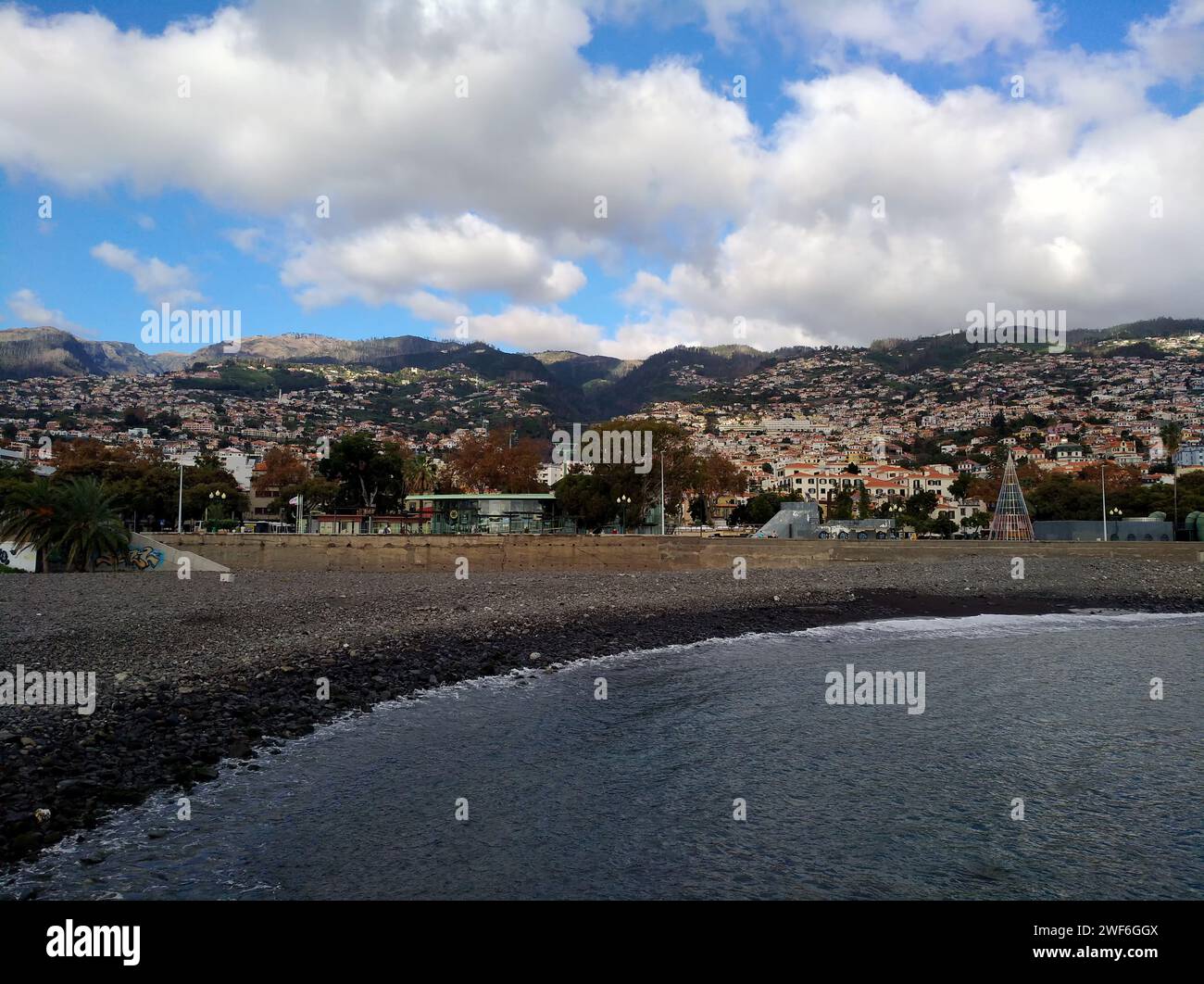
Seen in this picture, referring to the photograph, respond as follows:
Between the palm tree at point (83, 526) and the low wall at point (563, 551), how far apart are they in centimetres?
890

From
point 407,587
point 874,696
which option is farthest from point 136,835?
point 407,587

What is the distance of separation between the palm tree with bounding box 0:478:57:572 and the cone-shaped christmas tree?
54451mm

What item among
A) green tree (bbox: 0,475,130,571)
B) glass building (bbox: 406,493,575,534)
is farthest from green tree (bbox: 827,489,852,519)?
green tree (bbox: 0,475,130,571)

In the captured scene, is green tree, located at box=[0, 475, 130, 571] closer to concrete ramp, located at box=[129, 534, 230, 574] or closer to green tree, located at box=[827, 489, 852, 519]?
concrete ramp, located at box=[129, 534, 230, 574]

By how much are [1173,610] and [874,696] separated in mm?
23669

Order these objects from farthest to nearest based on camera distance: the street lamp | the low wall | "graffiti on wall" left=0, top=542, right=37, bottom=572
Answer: the street lamp → the low wall → "graffiti on wall" left=0, top=542, right=37, bottom=572

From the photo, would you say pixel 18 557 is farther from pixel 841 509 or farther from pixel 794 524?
pixel 841 509

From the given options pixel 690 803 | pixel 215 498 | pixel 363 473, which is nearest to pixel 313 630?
pixel 690 803

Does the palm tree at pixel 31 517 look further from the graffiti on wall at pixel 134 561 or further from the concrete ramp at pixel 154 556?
the concrete ramp at pixel 154 556

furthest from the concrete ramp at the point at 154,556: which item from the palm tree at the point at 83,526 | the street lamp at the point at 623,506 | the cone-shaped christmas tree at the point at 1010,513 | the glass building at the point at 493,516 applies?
the cone-shaped christmas tree at the point at 1010,513

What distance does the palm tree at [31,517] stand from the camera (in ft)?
112

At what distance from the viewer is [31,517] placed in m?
34.3

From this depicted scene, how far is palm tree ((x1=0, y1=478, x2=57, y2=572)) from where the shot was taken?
112ft

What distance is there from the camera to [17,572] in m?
33.8
